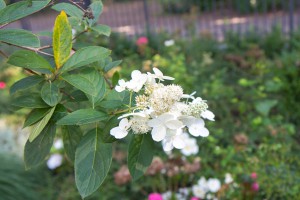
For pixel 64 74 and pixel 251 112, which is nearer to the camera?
pixel 64 74

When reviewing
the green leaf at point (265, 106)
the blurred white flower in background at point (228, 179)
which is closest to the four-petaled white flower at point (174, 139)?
the blurred white flower in background at point (228, 179)

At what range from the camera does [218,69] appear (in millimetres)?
4422

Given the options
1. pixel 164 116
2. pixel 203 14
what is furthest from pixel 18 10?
pixel 203 14

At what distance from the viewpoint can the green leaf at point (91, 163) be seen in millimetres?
853

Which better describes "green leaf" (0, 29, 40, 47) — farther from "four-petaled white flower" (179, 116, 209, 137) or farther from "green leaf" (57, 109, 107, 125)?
"four-petaled white flower" (179, 116, 209, 137)

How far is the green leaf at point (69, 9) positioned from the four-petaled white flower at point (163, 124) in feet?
1.33

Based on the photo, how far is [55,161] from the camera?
3.07m

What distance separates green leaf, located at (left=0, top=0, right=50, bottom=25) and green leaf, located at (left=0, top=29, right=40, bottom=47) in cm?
2

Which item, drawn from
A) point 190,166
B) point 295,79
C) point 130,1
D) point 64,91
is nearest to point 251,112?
point 295,79

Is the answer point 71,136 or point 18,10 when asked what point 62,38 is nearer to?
point 18,10

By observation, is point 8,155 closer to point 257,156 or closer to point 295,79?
point 257,156

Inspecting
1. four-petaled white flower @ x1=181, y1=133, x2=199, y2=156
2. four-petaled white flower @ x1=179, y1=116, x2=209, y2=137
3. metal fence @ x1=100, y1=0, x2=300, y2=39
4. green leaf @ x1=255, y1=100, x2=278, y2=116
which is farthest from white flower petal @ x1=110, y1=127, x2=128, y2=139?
metal fence @ x1=100, y1=0, x2=300, y2=39

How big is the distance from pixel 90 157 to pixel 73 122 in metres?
0.08

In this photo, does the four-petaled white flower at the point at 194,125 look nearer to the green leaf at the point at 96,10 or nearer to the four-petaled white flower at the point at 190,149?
the green leaf at the point at 96,10
